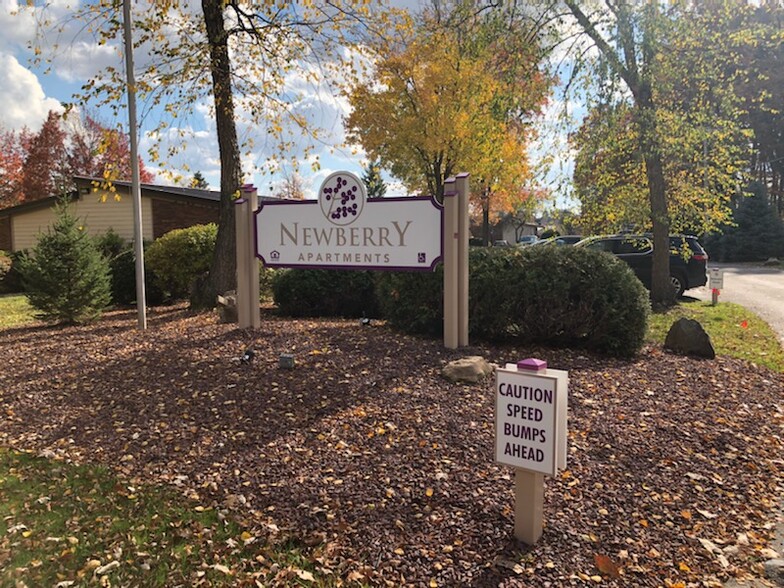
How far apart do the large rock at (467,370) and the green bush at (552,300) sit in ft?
3.96

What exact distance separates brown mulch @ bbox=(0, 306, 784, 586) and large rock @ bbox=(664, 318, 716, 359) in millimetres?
355

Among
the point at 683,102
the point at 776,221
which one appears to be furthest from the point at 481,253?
the point at 776,221

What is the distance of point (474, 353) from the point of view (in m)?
5.75

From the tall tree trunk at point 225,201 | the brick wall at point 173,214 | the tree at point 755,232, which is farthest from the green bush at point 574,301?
the tree at point 755,232

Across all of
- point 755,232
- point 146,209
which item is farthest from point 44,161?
point 755,232

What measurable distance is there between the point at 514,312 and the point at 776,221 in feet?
110

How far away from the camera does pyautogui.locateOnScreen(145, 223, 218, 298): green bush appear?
11742 millimetres

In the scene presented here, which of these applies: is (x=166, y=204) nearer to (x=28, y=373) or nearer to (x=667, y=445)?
(x=28, y=373)

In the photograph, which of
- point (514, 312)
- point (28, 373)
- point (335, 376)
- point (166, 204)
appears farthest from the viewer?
point (166, 204)

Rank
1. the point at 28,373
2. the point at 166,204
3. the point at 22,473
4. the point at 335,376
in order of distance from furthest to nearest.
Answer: the point at 166,204, the point at 28,373, the point at 335,376, the point at 22,473

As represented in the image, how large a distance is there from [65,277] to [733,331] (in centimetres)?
1047

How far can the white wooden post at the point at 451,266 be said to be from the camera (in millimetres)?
5715

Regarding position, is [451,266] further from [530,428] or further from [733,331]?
[733,331]

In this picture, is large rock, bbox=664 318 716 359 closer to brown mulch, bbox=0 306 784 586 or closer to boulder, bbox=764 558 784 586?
brown mulch, bbox=0 306 784 586
